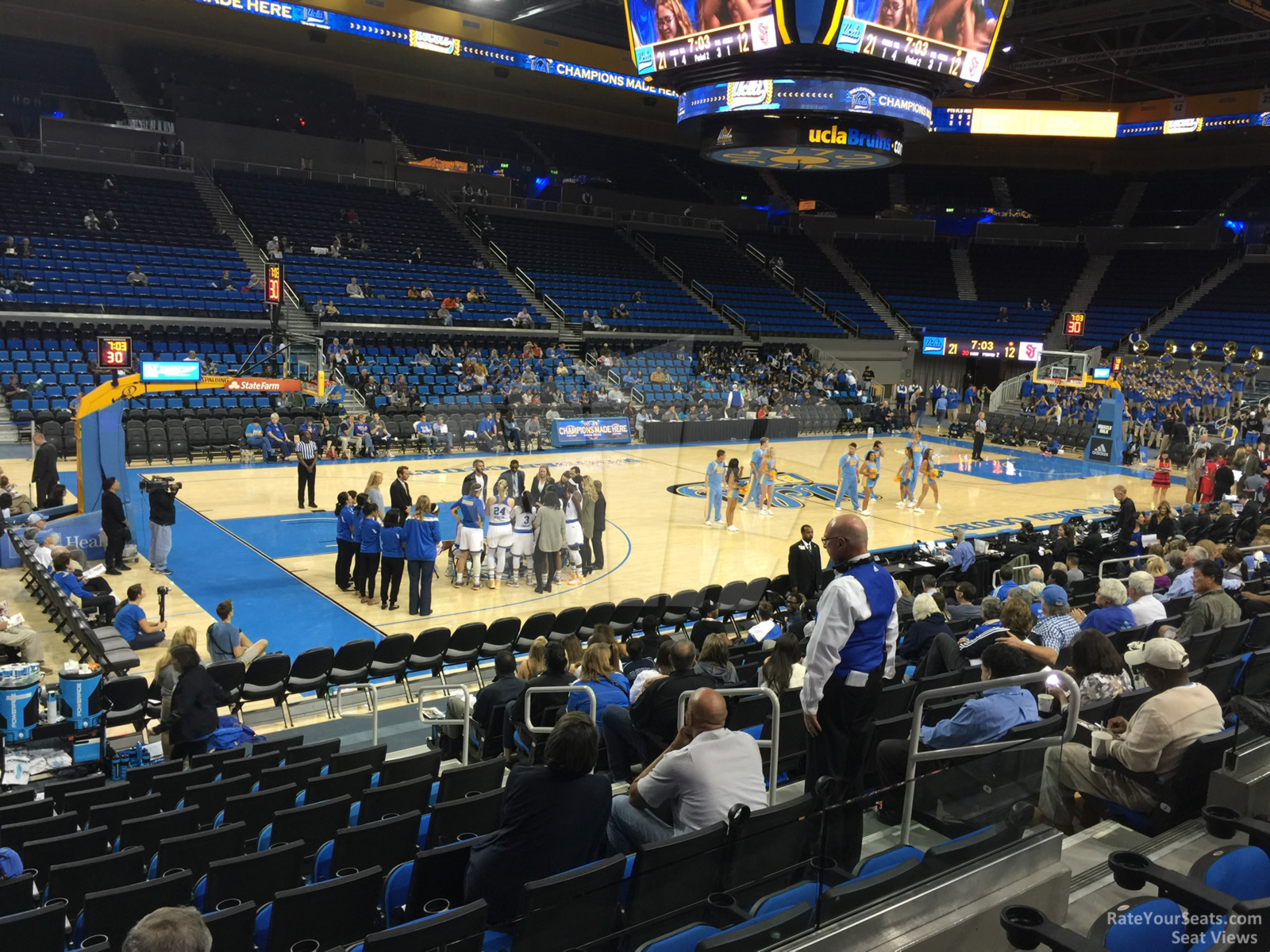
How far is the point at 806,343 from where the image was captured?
1460 inches

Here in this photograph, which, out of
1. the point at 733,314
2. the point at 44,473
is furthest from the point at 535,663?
the point at 733,314

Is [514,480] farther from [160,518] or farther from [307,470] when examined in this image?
[307,470]

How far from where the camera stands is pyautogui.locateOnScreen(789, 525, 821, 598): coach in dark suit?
12539mm

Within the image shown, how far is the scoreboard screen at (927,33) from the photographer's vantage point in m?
12.5

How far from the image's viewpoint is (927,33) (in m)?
13.2

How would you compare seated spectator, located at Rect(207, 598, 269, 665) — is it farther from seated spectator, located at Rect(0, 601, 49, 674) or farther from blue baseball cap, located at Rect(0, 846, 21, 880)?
blue baseball cap, located at Rect(0, 846, 21, 880)

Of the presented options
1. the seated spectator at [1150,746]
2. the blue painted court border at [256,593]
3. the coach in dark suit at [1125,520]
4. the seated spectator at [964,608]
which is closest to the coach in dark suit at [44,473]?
the blue painted court border at [256,593]

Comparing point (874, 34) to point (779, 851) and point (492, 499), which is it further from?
point (779, 851)

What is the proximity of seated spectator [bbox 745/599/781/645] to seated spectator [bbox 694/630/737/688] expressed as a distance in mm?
2592

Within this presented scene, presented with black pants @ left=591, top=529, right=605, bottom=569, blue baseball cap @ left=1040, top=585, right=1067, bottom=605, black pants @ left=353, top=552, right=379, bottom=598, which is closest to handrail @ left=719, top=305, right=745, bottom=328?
black pants @ left=591, top=529, right=605, bottom=569

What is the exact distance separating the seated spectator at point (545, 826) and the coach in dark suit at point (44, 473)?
48.1 feet

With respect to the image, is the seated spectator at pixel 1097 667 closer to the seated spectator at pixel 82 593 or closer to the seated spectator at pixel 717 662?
the seated spectator at pixel 717 662

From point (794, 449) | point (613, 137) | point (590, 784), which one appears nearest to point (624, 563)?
point (794, 449)

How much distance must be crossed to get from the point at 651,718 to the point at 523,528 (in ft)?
28.2
